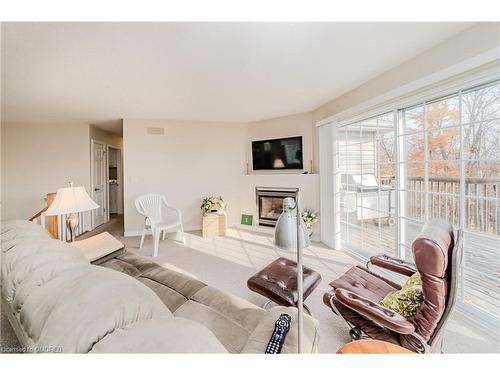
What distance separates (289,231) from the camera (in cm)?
85

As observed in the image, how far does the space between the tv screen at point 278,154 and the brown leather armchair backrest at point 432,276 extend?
3.02 metres

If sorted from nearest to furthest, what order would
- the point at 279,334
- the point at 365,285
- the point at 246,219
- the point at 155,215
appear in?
the point at 279,334
the point at 365,285
the point at 155,215
the point at 246,219

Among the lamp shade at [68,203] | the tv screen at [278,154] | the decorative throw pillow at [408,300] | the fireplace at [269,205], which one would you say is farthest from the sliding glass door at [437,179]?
the lamp shade at [68,203]

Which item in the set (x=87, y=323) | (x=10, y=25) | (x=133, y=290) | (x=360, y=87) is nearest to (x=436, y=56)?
(x=360, y=87)

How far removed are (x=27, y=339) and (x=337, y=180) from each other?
11.3ft

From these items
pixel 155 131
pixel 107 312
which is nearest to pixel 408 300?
pixel 107 312

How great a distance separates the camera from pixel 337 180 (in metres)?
3.33

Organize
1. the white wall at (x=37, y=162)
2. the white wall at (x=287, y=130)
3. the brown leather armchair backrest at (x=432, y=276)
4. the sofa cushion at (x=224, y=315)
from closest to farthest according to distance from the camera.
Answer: the sofa cushion at (x=224, y=315) < the brown leather armchair backrest at (x=432, y=276) < the white wall at (x=287, y=130) < the white wall at (x=37, y=162)

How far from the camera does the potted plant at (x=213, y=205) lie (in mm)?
4228

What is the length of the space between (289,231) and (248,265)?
2.16 metres

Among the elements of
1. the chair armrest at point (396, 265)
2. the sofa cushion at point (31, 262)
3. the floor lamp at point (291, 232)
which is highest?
the floor lamp at point (291, 232)

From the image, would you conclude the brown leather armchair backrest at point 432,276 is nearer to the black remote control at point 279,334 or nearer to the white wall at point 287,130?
the black remote control at point 279,334

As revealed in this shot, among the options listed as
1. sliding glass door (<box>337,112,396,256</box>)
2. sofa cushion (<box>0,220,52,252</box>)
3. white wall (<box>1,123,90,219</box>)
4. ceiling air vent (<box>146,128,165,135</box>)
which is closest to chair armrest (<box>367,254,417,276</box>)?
sliding glass door (<box>337,112,396,256</box>)

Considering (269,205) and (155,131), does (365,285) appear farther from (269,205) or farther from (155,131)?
(155,131)
